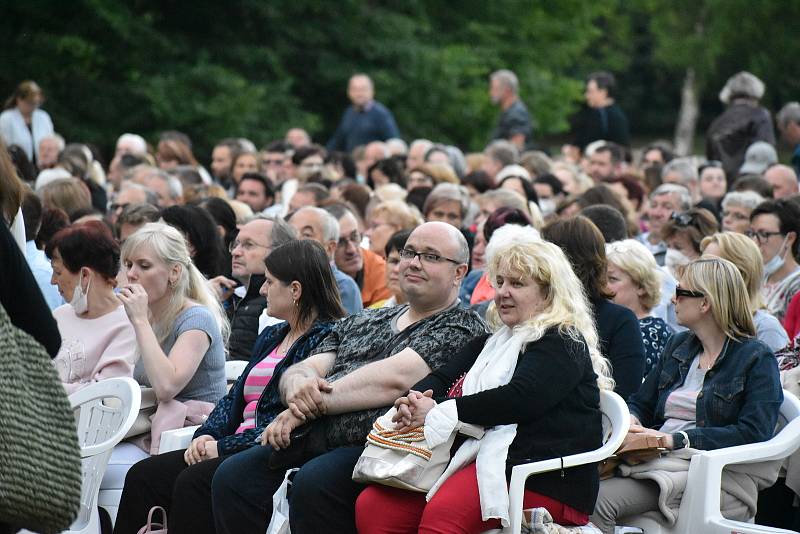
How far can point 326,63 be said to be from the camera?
79.7ft

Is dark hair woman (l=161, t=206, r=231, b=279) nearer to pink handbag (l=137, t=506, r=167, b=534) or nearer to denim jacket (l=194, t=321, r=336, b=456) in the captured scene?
denim jacket (l=194, t=321, r=336, b=456)

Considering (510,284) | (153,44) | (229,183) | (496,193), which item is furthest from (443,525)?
(153,44)

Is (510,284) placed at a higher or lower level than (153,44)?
higher

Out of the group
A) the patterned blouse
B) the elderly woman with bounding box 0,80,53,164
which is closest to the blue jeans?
the patterned blouse

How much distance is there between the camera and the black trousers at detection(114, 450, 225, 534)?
5.43 m

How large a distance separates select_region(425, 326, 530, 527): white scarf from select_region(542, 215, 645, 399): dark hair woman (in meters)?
0.98

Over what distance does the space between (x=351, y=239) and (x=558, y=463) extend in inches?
157

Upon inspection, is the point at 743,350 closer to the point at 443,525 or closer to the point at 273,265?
the point at 443,525

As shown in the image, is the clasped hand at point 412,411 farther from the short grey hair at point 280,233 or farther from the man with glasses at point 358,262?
the man with glasses at point 358,262

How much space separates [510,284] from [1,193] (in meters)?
2.08

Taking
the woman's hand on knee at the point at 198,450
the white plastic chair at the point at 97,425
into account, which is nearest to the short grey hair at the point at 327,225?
the white plastic chair at the point at 97,425

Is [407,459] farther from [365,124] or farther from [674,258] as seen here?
[365,124]

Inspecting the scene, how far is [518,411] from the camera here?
4.59 metres

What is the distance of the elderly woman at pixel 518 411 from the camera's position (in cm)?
458
